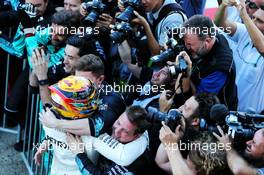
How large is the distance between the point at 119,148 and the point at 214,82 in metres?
0.99

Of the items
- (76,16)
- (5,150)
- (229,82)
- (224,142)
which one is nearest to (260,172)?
(224,142)

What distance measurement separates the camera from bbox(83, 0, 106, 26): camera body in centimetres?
426

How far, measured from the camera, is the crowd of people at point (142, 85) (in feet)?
10.5

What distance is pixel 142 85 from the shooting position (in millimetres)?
4305

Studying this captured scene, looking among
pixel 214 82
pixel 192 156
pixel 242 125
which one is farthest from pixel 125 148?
pixel 214 82

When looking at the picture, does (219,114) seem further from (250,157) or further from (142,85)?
(142,85)

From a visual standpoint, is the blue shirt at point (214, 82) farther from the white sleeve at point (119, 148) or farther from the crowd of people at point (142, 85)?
the white sleeve at point (119, 148)

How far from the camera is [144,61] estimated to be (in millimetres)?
4406

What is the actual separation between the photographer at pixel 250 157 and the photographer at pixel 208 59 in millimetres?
721

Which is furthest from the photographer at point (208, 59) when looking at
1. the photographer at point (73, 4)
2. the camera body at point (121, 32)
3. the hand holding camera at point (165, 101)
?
the photographer at point (73, 4)

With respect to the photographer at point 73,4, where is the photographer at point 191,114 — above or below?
below

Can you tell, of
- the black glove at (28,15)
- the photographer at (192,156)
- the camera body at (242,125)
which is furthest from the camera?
the black glove at (28,15)

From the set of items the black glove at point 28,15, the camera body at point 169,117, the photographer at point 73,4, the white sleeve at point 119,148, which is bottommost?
the white sleeve at point 119,148

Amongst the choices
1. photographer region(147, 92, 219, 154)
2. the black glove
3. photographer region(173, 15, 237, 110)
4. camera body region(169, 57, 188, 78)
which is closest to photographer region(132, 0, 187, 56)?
photographer region(173, 15, 237, 110)
